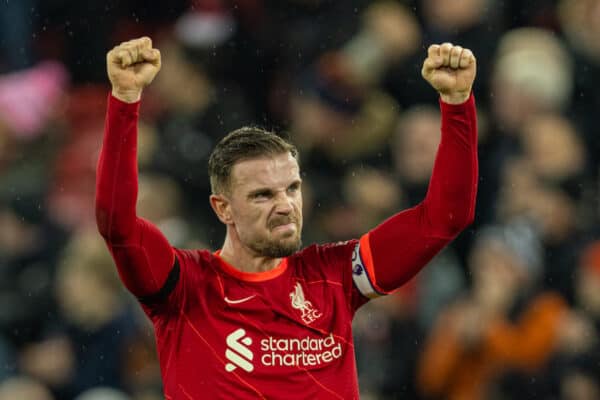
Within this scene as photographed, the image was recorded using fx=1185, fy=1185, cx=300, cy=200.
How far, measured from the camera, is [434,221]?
12.1 feet

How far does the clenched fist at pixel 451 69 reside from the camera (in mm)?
3510

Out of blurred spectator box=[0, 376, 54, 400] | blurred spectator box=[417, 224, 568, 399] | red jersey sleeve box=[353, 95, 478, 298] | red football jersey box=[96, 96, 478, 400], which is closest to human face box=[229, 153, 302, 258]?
red football jersey box=[96, 96, 478, 400]

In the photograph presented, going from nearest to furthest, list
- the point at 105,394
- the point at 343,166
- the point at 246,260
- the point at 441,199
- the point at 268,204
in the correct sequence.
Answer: the point at 441,199, the point at 268,204, the point at 246,260, the point at 105,394, the point at 343,166

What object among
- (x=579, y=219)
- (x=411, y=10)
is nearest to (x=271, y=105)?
(x=411, y=10)

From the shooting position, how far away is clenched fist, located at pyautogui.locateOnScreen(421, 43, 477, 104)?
351 cm

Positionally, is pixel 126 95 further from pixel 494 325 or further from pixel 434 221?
pixel 494 325

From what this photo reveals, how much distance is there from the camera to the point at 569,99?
6.09 metres

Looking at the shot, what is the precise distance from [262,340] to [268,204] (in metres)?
0.43

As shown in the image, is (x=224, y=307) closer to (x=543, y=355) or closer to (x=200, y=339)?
(x=200, y=339)

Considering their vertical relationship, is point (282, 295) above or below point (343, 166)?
above

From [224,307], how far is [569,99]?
2.95 m

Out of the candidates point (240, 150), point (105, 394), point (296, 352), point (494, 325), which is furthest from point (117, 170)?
point (105, 394)

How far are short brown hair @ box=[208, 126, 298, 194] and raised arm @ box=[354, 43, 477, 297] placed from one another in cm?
42

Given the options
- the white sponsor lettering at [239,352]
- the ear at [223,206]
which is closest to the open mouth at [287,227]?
the ear at [223,206]
